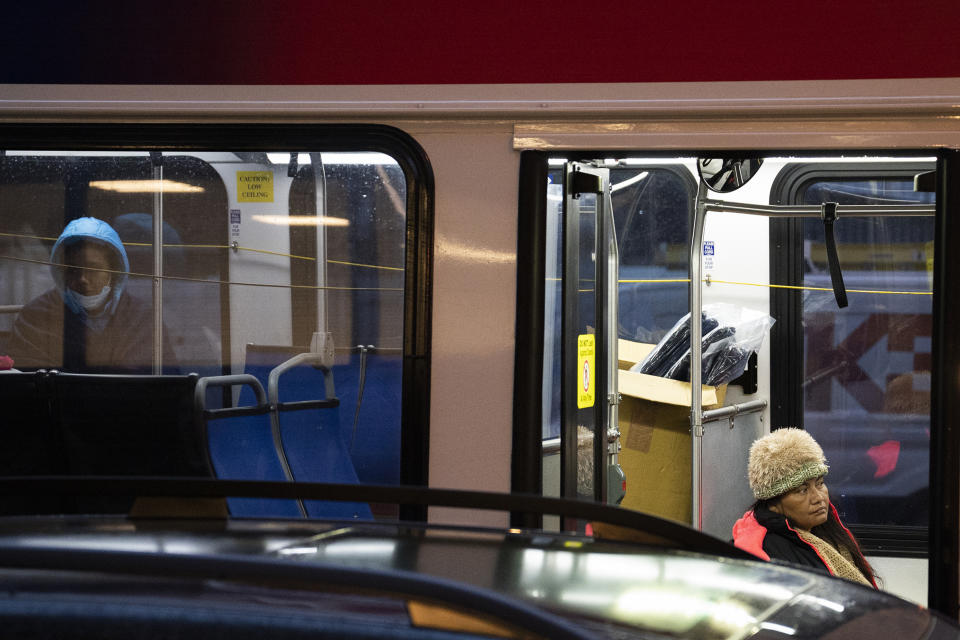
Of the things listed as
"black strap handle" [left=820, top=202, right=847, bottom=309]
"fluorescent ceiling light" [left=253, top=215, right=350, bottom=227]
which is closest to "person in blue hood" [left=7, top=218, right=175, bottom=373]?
"fluorescent ceiling light" [left=253, top=215, right=350, bottom=227]

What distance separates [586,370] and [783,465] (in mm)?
971

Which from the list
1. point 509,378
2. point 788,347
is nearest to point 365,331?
point 509,378

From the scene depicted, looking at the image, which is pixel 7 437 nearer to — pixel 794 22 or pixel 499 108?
pixel 499 108

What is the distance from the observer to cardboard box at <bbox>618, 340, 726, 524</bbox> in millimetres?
5102

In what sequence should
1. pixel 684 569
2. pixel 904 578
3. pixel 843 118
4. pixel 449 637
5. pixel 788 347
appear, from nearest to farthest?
pixel 449 637 < pixel 684 569 < pixel 843 118 < pixel 904 578 < pixel 788 347

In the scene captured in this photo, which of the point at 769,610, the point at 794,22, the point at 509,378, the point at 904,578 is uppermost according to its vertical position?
the point at 794,22

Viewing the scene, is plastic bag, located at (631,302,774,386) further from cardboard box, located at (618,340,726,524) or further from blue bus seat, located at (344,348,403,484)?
blue bus seat, located at (344,348,403,484)

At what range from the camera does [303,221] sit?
252 centimetres

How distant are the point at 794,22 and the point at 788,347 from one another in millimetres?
3827

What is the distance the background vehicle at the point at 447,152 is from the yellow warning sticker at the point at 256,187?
19mm

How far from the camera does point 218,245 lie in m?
2.55

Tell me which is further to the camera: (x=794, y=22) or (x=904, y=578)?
(x=904, y=578)

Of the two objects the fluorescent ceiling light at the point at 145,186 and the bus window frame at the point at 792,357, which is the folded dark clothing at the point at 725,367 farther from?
the fluorescent ceiling light at the point at 145,186

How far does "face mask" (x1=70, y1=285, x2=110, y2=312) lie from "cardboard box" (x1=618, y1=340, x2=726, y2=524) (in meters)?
3.06
